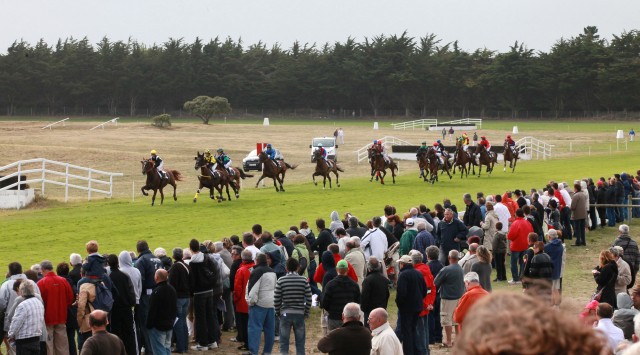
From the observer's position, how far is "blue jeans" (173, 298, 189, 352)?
12664 mm

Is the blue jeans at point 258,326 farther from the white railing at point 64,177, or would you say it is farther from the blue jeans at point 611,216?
the white railing at point 64,177

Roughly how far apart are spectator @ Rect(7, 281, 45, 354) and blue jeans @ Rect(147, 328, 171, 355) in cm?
147

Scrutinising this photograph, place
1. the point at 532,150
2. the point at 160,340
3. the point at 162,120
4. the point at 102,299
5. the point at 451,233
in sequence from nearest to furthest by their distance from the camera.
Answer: the point at 102,299
the point at 160,340
the point at 451,233
the point at 532,150
the point at 162,120

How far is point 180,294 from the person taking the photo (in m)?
12.6

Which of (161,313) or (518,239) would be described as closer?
(161,313)

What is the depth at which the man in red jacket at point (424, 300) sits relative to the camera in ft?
40.2

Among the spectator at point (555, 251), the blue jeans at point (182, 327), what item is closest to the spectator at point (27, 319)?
the blue jeans at point (182, 327)

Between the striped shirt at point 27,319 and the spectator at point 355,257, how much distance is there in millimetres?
4782

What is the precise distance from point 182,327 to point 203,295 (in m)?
0.55

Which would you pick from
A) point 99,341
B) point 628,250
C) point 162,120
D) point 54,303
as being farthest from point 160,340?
point 162,120

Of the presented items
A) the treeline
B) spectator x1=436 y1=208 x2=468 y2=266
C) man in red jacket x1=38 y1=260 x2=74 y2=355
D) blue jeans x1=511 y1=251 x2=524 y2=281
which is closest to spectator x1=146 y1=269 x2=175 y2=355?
man in red jacket x1=38 y1=260 x2=74 y2=355

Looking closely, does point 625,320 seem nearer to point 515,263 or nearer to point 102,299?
point 102,299

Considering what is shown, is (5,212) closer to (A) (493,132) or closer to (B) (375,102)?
A: (A) (493,132)

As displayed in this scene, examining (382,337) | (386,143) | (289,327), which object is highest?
(382,337)
